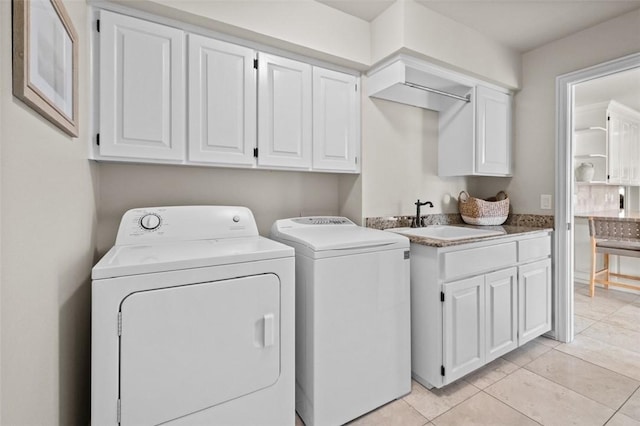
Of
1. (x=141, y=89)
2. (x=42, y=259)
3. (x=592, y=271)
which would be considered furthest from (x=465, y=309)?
(x=592, y=271)

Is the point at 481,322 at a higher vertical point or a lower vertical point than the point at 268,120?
lower

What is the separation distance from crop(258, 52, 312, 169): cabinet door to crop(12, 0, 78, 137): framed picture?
88 cm

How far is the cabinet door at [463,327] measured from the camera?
5.85 feet

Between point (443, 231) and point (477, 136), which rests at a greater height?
point (477, 136)

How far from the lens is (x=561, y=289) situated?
2463 millimetres

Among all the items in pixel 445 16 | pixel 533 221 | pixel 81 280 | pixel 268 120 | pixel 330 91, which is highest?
pixel 445 16

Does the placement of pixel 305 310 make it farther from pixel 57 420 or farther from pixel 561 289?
pixel 561 289

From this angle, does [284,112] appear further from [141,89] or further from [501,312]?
[501,312]

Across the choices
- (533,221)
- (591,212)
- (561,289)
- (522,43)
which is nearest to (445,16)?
(522,43)

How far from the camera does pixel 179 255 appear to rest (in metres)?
1.27

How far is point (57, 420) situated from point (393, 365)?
1.46m

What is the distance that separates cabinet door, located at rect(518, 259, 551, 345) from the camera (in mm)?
2207

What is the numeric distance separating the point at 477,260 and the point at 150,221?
189cm

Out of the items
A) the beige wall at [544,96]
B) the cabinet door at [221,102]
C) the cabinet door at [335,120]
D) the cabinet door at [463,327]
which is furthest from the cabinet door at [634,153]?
the cabinet door at [221,102]
